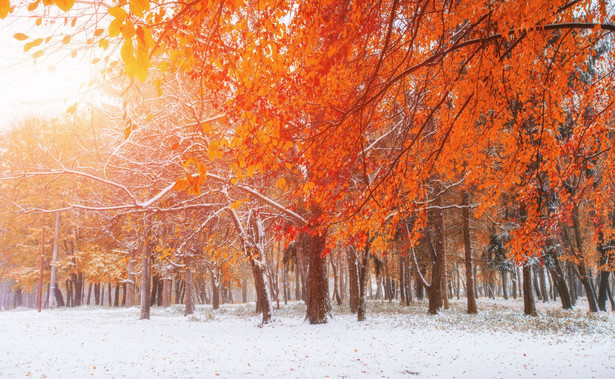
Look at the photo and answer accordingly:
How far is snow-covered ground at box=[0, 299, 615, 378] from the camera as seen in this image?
678cm

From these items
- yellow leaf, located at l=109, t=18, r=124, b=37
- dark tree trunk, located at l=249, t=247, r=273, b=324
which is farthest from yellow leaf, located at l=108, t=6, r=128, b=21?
dark tree trunk, located at l=249, t=247, r=273, b=324

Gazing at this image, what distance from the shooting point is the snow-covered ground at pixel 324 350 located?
678cm

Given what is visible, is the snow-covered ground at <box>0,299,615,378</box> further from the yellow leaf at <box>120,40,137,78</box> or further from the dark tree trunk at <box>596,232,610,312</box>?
the yellow leaf at <box>120,40,137,78</box>

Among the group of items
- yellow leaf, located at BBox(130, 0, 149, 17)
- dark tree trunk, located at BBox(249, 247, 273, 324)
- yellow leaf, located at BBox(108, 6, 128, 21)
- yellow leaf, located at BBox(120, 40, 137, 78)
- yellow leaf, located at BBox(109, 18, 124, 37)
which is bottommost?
dark tree trunk, located at BBox(249, 247, 273, 324)

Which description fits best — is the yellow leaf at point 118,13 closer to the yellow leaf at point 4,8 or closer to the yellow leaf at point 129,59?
the yellow leaf at point 129,59

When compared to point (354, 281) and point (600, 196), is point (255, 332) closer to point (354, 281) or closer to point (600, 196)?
point (354, 281)

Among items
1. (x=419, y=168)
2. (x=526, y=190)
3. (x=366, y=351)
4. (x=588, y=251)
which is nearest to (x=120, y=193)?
(x=366, y=351)

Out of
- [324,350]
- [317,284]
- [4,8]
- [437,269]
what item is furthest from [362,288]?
[4,8]

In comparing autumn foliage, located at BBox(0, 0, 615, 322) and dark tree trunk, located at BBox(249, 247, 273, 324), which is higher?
autumn foliage, located at BBox(0, 0, 615, 322)

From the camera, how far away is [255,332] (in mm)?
12234

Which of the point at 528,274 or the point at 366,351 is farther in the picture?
the point at 528,274

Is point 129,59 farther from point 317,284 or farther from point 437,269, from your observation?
point 437,269

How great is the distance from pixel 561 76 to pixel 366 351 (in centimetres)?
689

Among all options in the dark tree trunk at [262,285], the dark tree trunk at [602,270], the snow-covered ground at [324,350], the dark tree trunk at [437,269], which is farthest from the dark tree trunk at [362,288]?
the dark tree trunk at [602,270]
